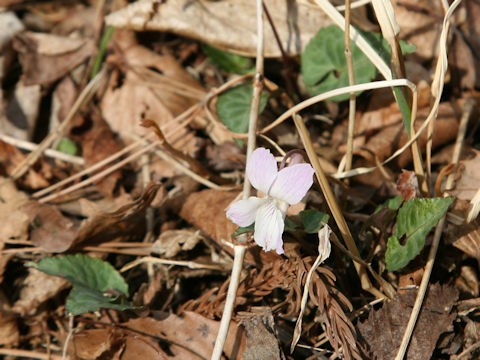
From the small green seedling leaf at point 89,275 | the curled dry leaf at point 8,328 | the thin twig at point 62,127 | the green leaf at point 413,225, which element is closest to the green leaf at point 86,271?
the small green seedling leaf at point 89,275

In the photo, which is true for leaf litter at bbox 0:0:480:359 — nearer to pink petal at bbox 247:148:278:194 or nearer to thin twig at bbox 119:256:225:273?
thin twig at bbox 119:256:225:273

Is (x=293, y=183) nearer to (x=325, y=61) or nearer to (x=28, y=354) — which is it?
(x=325, y=61)

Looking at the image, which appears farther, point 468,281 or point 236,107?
point 236,107

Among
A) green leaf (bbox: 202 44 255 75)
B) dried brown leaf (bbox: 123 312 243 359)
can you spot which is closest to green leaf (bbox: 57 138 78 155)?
green leaf (bbox: 202 44 255 75)

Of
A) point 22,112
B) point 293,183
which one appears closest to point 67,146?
point 22,112

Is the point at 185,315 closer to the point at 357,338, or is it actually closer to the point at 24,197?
the point at 357,338

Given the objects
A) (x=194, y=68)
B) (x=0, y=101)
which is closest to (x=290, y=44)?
(x=194, y=68)

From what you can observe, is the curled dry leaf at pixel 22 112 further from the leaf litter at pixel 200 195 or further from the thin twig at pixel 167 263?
the thin twig at pixel 167 263
